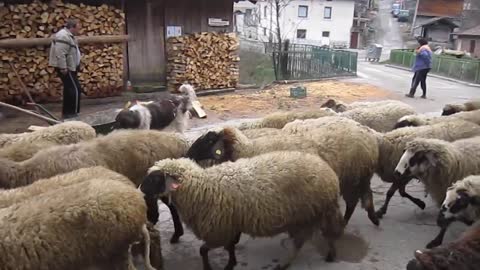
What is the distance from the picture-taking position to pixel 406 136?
5.93 m

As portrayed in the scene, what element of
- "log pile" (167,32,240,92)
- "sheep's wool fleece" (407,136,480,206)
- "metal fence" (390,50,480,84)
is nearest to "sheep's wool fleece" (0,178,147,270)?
"sheep's wool fleece" (407,136,480,206)

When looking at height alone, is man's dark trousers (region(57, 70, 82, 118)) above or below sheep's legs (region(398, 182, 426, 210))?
above

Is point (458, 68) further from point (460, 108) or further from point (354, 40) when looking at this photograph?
point (354, 40)

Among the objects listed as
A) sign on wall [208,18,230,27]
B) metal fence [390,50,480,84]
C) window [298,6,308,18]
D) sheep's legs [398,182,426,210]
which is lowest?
sheep's legs [398,182,426,210]

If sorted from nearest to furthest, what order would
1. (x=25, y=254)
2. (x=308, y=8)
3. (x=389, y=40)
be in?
1. (x=25, y=254)
2. (x=308, y=8)
3. (x=389, y=40)

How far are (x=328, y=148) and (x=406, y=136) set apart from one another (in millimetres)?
1377

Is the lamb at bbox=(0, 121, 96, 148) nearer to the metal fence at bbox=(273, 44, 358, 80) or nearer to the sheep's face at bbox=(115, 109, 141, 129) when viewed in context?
the sheep's face at bbox=(115, 109, 141, 129)

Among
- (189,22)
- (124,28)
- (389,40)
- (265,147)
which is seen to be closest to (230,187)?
(265,147)

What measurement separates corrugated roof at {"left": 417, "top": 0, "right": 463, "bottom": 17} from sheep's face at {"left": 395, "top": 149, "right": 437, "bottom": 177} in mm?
58433

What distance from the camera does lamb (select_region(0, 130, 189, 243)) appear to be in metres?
4.55

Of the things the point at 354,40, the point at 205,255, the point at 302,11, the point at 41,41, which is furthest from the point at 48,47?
the point at 354,40

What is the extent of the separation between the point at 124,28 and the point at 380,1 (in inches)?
3272

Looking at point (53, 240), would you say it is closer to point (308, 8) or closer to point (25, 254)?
point (25, 254)

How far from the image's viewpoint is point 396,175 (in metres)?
5.38
